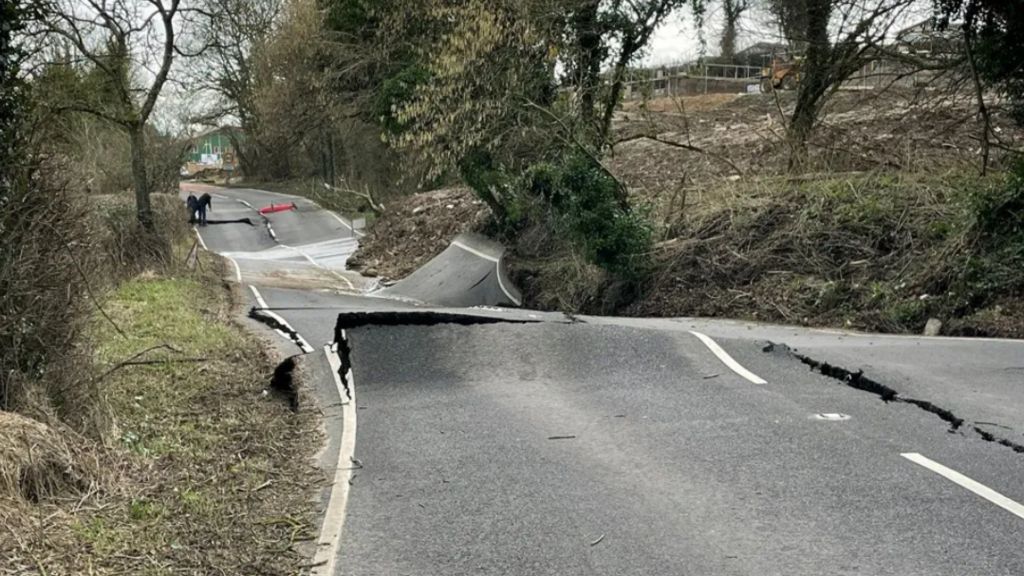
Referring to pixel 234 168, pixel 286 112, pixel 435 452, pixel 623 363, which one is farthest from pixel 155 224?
pixel 234 168

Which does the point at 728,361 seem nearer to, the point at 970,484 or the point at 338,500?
the point at 970,484

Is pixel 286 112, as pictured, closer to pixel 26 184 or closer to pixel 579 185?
pixel 579 185

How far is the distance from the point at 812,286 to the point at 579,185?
220 inches

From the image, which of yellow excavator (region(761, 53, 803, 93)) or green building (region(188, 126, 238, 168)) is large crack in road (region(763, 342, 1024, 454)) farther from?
green building (region(188, 126, 238, 168))

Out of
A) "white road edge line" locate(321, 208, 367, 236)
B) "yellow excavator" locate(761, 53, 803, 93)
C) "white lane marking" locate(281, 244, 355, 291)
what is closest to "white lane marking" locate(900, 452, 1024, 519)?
"yellow excavator" locate(761, 53, 803, 93)

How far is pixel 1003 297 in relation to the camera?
16547mm

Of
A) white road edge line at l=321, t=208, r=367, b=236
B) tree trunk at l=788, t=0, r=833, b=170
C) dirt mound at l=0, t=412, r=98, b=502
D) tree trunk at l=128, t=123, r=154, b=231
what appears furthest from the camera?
white road edge line at l=321, t=208, r=367, b=236

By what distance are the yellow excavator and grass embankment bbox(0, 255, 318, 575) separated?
16688 mm

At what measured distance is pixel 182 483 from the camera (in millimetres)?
7641

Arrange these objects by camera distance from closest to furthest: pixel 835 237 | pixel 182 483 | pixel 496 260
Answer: pixel 182 483 < pixel 835 237 < pixel 496 260

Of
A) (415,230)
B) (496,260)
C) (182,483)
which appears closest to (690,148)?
(496,260)

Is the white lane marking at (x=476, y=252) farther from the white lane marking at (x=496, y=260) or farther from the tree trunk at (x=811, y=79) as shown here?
the tree trunk at (x=811, y=79)

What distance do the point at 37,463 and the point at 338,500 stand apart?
81.7 inches

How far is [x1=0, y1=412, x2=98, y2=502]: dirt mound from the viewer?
633 cm
